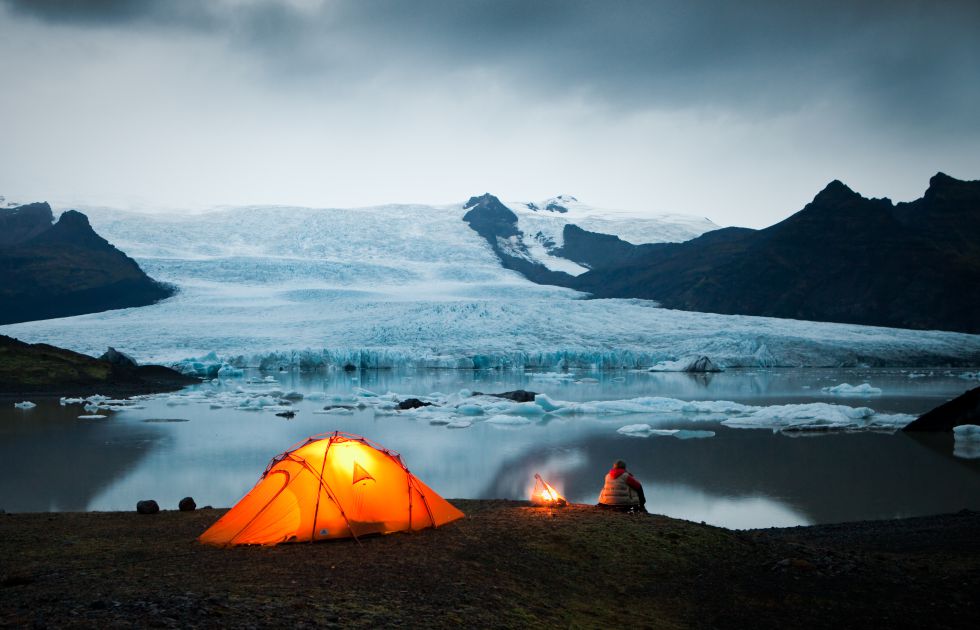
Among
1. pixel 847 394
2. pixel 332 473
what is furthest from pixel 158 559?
pixel 847 394

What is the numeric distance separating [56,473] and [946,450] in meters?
16.0

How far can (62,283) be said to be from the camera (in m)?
60.4

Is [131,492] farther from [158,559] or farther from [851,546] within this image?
[851,546]

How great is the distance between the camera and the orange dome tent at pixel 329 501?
22.5 ft

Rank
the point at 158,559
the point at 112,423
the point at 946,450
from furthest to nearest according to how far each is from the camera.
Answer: the point at 112,423
the point at 946,450
the point at 158,559

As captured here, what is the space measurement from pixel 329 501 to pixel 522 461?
7.63 meters

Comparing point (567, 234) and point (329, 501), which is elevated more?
point (567, 234)

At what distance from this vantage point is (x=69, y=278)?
60.5 metres

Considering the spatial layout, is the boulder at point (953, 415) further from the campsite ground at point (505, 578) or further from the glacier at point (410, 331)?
the glacier at point (410, 331)

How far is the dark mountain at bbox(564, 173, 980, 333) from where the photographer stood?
59.7m

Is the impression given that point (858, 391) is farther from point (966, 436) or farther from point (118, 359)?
point (118, 359)

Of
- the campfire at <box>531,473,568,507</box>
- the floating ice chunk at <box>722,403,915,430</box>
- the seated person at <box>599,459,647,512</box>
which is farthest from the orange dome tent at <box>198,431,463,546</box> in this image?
the floating ice chunk at <box>722,403,915,430</box>

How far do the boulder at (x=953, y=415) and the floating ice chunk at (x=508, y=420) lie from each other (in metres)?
9.03

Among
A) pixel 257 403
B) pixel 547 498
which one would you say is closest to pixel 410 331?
pixel 257 403
